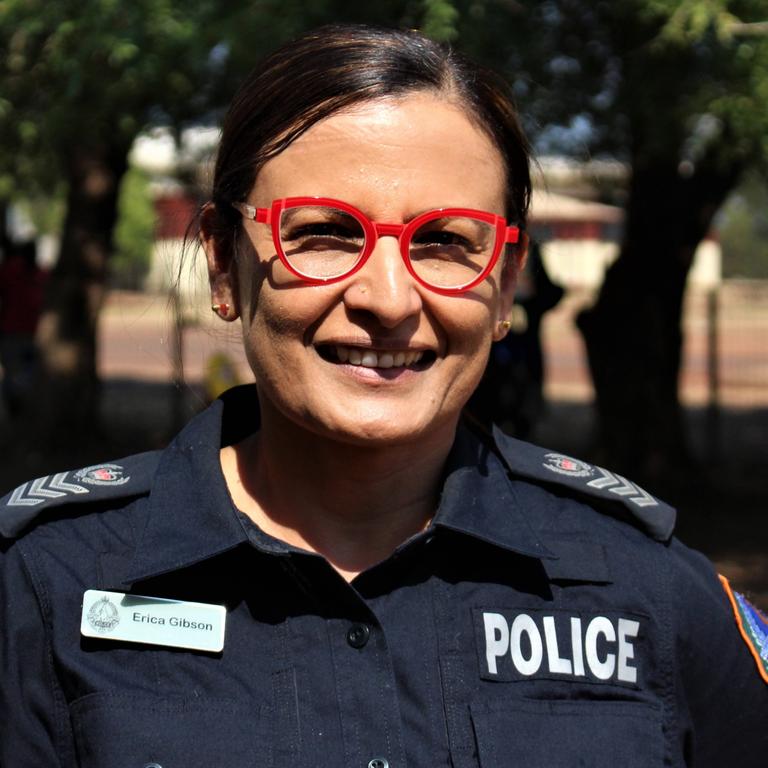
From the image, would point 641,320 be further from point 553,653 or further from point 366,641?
point 366,641

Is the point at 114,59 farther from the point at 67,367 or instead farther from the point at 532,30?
the point at 67,367

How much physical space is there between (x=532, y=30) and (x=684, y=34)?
74 centimetres

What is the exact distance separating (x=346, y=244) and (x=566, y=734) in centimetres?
72

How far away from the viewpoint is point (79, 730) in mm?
1708

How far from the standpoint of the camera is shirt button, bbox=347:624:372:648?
5.83 ft

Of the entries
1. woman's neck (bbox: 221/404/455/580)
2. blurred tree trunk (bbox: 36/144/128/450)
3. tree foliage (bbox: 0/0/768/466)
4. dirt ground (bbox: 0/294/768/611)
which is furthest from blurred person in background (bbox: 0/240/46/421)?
woman's neck (bbox: 221/404/455/580)

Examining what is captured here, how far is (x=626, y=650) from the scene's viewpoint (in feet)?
6.12

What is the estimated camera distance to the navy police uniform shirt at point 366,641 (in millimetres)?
1721

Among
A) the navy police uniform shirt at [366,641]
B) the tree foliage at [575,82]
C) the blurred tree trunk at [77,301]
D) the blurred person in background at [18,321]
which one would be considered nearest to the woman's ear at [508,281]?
the navy police uniform shirt at [366,641]

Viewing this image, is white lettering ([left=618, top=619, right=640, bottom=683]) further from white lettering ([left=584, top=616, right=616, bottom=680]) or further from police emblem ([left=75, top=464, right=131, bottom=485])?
police emblem ([left=75, top=464, right=131, bottom=485])

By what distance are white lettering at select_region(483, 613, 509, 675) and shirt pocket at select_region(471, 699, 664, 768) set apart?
0.20 feet

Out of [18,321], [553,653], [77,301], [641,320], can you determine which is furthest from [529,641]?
[18,321]

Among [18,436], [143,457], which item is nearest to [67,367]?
[18,436]

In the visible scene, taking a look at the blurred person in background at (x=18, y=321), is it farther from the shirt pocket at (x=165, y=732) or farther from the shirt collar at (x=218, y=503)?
the shirt pocket at (x=165, y=732)
